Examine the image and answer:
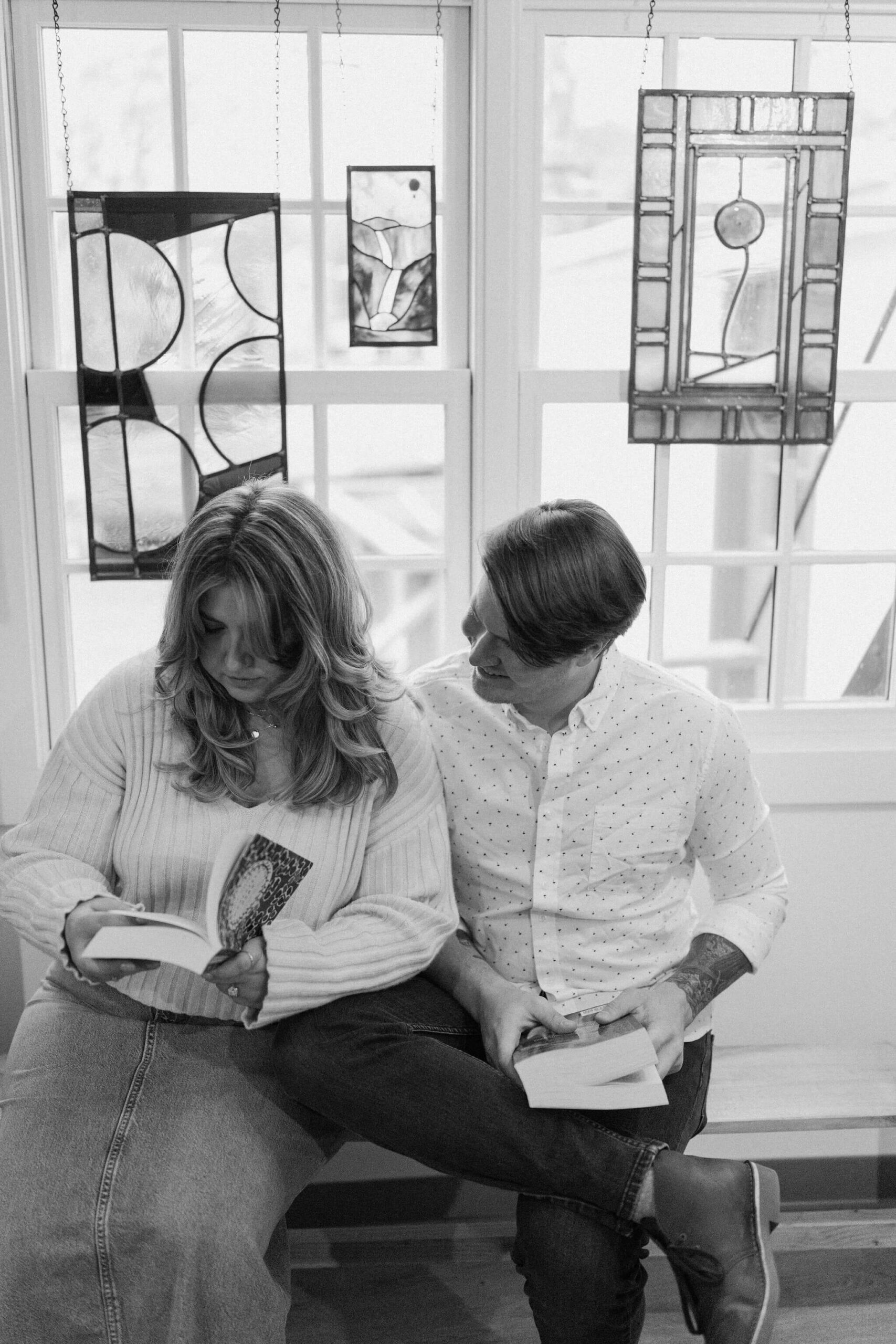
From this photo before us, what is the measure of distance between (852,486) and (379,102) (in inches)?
48.3

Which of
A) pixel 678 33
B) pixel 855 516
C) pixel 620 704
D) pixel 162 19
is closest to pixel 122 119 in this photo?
pixel 162 19

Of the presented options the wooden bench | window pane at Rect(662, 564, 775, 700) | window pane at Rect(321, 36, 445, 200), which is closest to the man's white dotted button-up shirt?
the wooden bench

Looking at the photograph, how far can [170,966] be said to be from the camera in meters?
1.69

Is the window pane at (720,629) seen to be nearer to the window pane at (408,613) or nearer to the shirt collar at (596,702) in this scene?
the window pane at (408,613)

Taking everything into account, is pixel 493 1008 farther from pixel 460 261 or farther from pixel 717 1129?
pixel 460 261

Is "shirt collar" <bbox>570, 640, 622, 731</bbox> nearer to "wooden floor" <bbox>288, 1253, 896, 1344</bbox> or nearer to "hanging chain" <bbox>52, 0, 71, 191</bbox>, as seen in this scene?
"wooden floor" <bbox>288, 1253, 896, 1344</bbox>

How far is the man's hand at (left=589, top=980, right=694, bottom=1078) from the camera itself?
1.64 meters

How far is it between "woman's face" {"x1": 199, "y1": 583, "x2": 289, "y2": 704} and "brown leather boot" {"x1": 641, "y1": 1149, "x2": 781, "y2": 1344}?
33.1 inches

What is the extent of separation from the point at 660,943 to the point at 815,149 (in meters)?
1.51

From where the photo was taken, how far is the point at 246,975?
5.07 ft

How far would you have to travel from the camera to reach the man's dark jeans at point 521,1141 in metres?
1.51

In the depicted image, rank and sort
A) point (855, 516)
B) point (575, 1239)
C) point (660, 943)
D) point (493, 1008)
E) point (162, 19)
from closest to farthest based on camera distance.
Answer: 1. point (575, 1239)
2. point (493, 1008)
3. point (660, 943)
4. point (162, 19)
5. point (855, 516)

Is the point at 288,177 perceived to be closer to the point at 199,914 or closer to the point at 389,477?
the point at 389,477

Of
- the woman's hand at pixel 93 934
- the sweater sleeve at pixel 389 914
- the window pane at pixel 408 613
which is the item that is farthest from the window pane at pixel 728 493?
the woman's hand at pixel 93 934
